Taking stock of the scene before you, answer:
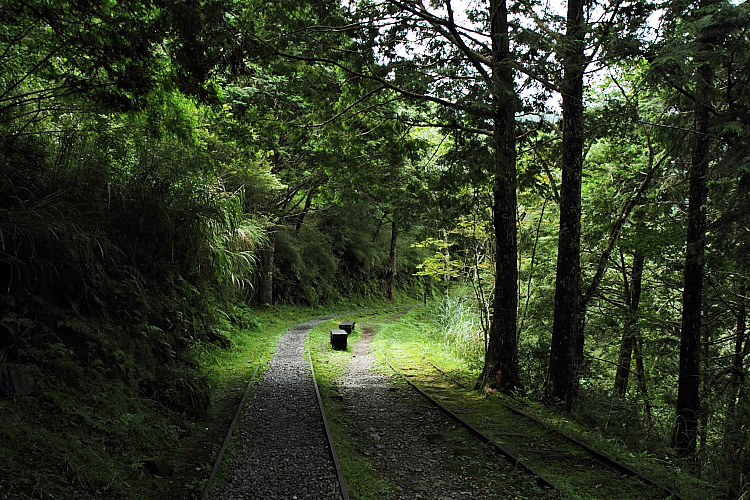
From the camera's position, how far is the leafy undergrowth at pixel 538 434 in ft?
15.2

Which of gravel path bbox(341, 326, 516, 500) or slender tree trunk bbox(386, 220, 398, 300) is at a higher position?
slender tree trunk bbox(386, 220, 398, 300)

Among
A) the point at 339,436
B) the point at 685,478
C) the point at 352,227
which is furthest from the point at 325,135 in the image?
the point at 352,227

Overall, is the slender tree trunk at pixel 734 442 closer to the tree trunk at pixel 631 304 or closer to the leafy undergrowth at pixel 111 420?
the tree trunk at pixel 631 304

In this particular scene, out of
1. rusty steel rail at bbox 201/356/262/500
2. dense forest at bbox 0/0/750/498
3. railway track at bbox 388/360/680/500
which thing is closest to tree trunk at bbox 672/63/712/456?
dense forest at bbox 0/0/750/498

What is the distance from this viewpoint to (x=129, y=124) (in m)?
7.78

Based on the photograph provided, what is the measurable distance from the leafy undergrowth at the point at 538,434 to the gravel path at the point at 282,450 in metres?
2.44

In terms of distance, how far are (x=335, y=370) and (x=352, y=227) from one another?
17.0m

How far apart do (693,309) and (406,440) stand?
5.22 m

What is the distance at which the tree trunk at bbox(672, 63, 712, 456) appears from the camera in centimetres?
698

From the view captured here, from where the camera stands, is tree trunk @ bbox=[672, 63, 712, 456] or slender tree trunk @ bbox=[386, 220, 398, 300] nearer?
tree trunk @ bbox=[672, 63, 712, 456]

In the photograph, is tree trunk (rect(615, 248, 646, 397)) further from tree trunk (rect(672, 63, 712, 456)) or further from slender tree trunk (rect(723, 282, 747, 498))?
slender tree trunk (rect(723, 282, 747, 498))

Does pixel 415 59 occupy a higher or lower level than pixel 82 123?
higher

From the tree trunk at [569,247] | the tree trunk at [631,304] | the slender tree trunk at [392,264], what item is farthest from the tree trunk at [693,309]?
the slender tree trunk at [392,264]

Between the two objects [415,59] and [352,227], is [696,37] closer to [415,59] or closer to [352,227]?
[415,59]
